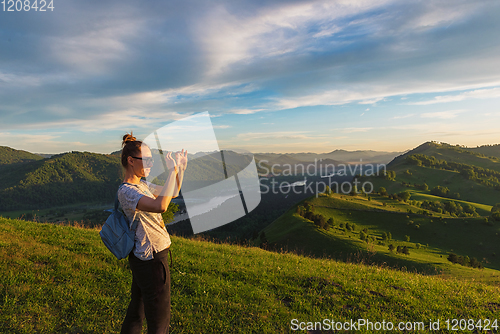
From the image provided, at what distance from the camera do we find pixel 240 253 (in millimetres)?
9492

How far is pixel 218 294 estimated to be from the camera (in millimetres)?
5426

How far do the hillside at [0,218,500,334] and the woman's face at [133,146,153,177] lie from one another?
295 cm

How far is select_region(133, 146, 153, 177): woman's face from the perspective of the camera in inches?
114

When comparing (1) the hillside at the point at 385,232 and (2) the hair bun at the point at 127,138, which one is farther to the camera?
(1) the hillside at the point at 385,232

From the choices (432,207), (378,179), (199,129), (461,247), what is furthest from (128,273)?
(378,179)

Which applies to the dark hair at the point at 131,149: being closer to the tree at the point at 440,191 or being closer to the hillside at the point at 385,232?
the hillside at the point at 385,232

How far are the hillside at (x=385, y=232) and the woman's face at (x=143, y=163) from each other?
70611 millimetres

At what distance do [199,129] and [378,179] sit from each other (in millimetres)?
181363

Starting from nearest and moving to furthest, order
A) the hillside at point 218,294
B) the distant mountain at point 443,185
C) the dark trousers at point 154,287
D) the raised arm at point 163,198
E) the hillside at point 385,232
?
1. the raised arm at point 163,198
2. the dark trousers at point 154,287
3. the hillside at point 218,294
4. the hillside at point 385,232
5. the distant mountain at point 443,185

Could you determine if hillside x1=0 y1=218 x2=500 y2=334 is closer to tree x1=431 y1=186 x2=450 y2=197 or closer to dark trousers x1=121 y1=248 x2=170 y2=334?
dark trousers x1=121 y1=248 x2=170 y2=334

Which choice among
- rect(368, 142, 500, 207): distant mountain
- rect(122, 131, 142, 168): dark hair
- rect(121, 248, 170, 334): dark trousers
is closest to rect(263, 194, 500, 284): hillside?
rect(368, 142, 500, 207): distant mountain

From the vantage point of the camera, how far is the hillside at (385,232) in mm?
74625

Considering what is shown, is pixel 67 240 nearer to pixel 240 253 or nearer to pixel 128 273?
pixel 128 273

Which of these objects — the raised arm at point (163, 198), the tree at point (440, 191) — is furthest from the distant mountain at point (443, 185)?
the raised arm at point (163, 198)
